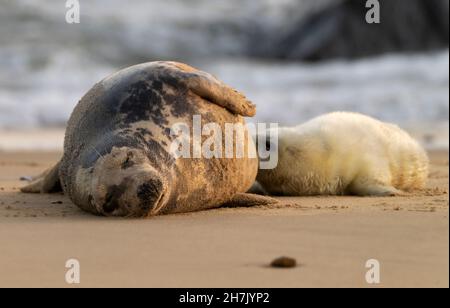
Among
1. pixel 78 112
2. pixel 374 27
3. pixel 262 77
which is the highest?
pixel 374 27

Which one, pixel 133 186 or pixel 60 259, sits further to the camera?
pixel 133 186

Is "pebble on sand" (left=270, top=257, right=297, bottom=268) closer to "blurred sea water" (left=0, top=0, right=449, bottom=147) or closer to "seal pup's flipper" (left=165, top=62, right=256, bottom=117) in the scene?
"seal pup's flipper" (left=165, top=62, right=256, bottom=117)

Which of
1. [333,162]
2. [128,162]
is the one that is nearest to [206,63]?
[333,162]

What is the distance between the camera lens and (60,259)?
3926 mm

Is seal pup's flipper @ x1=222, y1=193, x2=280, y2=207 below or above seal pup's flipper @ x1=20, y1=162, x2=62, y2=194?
above

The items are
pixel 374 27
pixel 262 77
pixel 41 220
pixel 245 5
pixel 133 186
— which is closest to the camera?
pixel 133 186

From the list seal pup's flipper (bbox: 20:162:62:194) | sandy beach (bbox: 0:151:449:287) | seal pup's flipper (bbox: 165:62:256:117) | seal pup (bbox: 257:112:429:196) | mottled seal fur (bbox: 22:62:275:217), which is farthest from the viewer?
seal pup's flipper (bbox: 20:162:62:194)

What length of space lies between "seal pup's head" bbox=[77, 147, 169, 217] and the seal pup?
1774mm

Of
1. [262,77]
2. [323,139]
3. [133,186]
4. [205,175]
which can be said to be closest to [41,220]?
[133,186]

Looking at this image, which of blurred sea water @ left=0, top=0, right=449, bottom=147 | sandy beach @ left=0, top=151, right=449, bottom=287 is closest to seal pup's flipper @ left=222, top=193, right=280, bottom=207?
sandy beach @ left=0, top=151, right=449, bottom=287

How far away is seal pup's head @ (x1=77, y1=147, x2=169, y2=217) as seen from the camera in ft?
15.8

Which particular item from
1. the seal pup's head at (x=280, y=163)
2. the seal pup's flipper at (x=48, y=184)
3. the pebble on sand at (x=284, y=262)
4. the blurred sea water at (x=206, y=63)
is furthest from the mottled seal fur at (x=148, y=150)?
the blurred sea water at (x=206, y=63)
